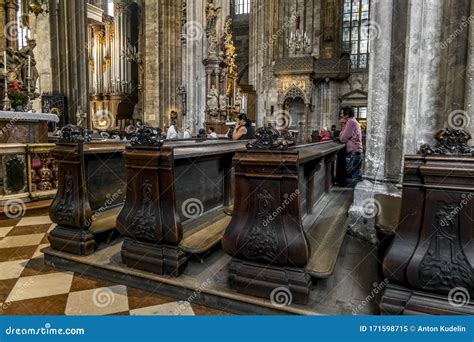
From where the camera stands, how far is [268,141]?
229 cm

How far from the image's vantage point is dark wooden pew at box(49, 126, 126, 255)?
3078 millimetres

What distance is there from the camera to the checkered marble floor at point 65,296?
2.30m

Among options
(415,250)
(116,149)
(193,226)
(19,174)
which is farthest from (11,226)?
(415,250)

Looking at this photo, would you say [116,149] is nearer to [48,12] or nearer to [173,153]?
[173,153]

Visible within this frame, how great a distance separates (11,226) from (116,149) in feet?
6.99

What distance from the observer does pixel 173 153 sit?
266cm
